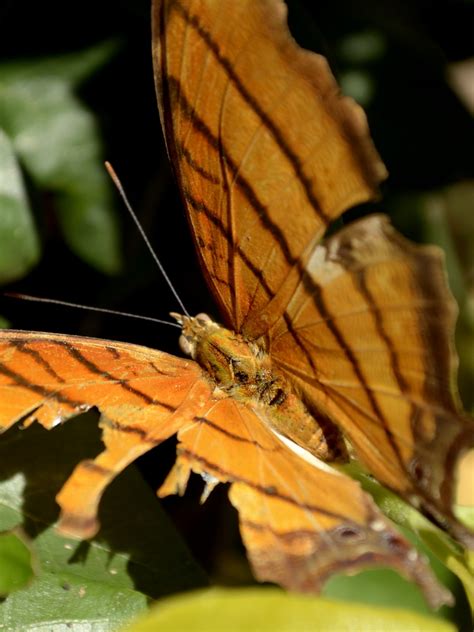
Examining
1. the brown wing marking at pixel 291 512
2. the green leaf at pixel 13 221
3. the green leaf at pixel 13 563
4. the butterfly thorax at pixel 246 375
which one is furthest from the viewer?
the green leaf at pixel 13 221

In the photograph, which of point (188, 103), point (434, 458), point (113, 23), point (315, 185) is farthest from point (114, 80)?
point (434, 458)

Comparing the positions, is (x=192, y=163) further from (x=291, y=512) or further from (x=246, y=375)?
(x=291, y=512)

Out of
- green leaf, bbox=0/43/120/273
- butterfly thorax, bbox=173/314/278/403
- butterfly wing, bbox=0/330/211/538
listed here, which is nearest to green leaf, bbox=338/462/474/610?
butterfly thorax, bbox=173/314/278/403

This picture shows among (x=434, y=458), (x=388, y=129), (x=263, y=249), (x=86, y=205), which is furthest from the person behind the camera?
(x=388, y=129)

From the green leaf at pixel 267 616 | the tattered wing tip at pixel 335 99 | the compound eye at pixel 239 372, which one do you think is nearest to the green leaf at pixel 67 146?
the compound eye at pixel 239 372

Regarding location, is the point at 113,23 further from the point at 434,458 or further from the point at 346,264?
the point at 434,458

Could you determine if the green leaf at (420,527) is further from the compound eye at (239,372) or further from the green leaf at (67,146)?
the green leaf at (67,146)

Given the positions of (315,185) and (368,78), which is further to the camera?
(368,78)
